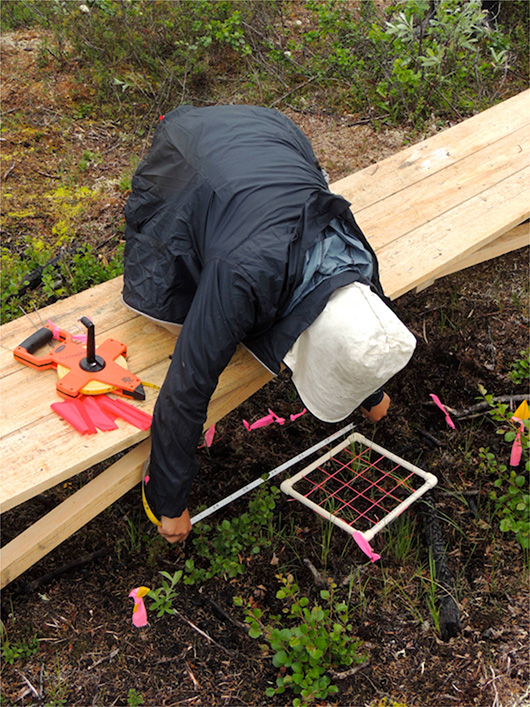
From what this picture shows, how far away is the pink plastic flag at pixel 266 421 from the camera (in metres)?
3.24

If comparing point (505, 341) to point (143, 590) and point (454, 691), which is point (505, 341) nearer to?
point (454, 691)

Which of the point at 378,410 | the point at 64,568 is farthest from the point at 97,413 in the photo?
the point at 378,410

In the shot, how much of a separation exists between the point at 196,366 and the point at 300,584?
1120 millimetres

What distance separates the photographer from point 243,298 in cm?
211

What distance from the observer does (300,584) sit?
2.70 meters

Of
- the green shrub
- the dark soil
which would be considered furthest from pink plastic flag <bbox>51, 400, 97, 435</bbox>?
the green shrub

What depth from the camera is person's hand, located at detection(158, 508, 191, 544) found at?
7.89 ft

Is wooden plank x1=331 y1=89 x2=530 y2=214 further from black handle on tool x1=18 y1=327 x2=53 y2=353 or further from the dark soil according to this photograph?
black handle on tool x1=18 y1=327 x2=53 y2=353

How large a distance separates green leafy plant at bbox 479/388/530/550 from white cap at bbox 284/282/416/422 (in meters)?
0.74

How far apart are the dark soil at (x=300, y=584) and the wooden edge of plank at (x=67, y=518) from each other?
0.30m

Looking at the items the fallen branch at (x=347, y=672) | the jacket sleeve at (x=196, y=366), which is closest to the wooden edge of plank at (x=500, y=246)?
the jacket sleeve at (x=196, y=366)

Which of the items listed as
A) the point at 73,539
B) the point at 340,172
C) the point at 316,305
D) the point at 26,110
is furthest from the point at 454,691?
the point at 26,110

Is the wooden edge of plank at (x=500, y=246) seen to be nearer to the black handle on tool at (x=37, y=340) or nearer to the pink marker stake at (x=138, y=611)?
the black handle on tool at (x=37, y=340)

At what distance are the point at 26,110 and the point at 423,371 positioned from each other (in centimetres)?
365
